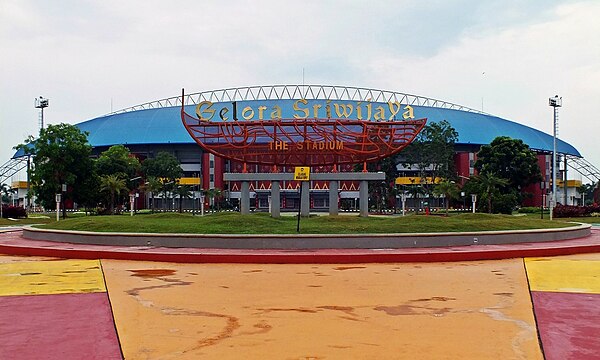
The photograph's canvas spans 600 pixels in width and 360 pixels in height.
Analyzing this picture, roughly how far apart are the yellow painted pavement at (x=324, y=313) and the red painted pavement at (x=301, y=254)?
2.00 meters

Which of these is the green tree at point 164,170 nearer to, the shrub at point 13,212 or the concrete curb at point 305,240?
the shrub at point 13,212

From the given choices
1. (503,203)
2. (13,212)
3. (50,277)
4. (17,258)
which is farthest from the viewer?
(503,203)

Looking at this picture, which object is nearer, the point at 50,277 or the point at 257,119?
the point at 50,277

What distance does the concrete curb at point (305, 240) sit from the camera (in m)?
23.3

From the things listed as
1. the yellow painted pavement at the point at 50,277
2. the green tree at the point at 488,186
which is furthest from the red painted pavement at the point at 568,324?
the green tree at the point at 488,186

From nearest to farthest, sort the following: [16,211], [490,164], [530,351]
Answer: [530,351], [16,211], [490,164]

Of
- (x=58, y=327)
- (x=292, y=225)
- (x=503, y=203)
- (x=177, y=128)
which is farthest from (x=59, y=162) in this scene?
(x=177, y=128)

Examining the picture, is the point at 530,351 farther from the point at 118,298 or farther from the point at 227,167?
the point at 227,167

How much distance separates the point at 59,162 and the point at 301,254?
39465 millimetres

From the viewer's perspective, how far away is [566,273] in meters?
17.5

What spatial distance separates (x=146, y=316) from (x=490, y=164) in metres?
66.0

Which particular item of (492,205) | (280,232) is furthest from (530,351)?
(492,205)

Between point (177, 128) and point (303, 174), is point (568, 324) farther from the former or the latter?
point (177, 128)

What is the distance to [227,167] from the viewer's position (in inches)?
3939
